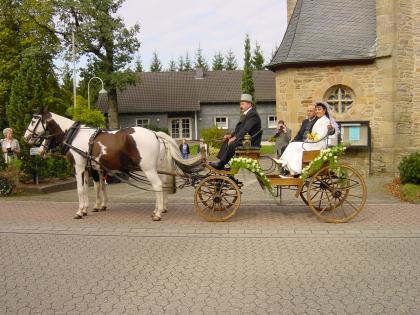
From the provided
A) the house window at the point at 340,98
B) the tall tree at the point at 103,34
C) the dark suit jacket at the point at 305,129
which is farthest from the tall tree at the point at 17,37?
the dark suit jacket at the point at 305,129

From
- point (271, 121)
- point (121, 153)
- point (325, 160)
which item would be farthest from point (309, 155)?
point (271, 121)

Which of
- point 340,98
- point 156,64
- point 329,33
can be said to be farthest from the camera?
point 156,64

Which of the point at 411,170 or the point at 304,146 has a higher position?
the point at 304,146

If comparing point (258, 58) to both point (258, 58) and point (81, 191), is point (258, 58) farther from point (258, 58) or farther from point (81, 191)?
point (81, 191)

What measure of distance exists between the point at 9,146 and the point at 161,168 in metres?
5.26

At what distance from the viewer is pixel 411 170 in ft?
34.9

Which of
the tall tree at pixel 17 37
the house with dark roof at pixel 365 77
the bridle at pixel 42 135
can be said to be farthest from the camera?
the tall tree at pixel 17 37

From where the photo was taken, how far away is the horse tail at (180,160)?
8500 millimetres

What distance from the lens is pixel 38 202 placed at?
1034 cm

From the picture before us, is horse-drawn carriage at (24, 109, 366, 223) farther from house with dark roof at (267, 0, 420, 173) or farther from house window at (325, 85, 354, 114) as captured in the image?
house window at (325, 85, 354, 114)

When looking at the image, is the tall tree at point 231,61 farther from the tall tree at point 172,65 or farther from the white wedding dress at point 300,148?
the white wedding dress at point 300,148

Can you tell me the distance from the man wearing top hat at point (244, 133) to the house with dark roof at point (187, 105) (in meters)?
29.7

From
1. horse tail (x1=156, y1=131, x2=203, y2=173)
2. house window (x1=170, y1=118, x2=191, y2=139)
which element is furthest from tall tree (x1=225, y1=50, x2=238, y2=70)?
horse tail (x1=156, y1=131, x2=203, y2=173)

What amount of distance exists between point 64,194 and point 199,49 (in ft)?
206
